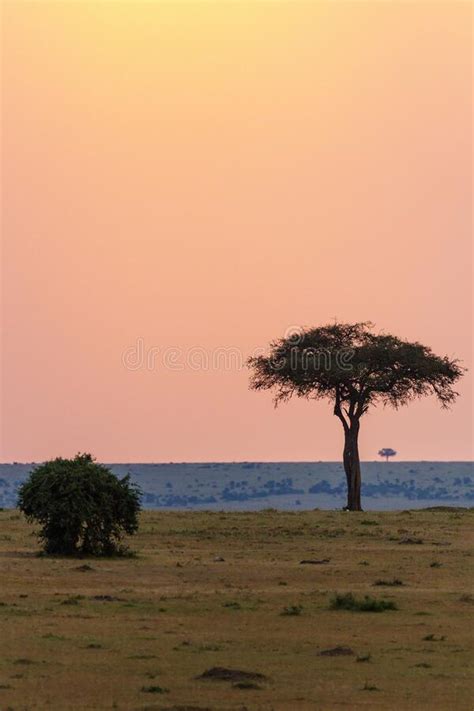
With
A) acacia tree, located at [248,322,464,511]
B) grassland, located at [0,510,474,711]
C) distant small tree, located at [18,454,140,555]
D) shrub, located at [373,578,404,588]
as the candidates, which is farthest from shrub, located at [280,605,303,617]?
acacia tree, located at [248,322,464,511]

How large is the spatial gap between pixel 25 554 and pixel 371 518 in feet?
67.8

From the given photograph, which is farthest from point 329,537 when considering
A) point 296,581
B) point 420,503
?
point 420,503

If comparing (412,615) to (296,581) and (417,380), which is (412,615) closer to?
(296,581)

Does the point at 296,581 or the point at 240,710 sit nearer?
the point at 240,710

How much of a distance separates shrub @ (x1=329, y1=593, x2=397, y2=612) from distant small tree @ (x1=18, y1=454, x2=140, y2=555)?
35.5 ft

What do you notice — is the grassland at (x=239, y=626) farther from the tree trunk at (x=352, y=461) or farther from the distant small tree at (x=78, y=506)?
the tree trunk at (x=352, y=461)

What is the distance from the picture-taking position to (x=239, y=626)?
26672 millimetres

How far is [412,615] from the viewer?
2884cm

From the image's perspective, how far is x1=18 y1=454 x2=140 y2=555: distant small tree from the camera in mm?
39594

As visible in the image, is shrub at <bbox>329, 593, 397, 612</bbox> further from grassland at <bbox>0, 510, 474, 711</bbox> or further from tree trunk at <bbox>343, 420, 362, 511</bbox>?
tree trunk at <bbox>343, 420, 362, 511</bbox>

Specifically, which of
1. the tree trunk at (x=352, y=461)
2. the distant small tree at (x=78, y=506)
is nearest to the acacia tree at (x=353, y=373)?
the tree trunk at (x=352, y=461)

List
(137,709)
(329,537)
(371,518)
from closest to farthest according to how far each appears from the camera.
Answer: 1. (137,709)
2. (329,537)
3. (371,518)

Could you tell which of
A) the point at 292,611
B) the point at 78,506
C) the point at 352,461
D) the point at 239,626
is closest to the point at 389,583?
the point at 292,611

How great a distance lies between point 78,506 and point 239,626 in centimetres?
1335
